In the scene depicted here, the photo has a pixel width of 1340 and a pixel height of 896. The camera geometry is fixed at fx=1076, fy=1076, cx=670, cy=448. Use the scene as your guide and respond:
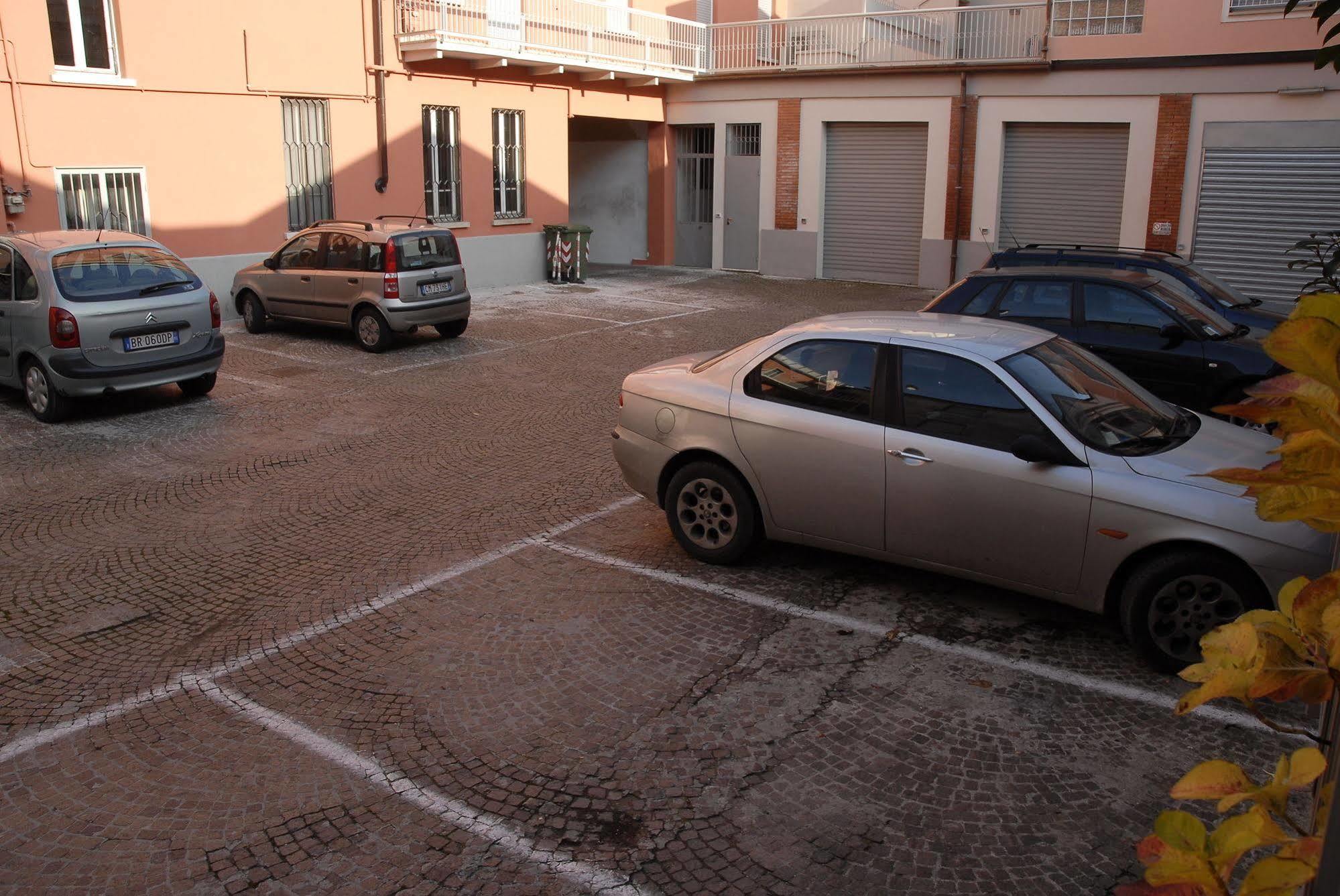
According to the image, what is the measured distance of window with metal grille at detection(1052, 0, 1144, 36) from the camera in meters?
20.0

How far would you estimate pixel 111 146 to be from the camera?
51.8 ft

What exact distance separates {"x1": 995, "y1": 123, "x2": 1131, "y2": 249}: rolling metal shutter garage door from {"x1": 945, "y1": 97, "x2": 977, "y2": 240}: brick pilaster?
2.13 ft

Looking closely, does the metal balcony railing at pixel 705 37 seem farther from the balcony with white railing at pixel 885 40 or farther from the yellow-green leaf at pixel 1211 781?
the yellow-green leaf at pixel 1211 781

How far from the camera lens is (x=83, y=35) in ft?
50.5

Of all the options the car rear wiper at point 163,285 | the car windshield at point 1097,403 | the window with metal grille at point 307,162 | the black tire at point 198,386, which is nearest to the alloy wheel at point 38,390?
the car rear wiper at point 163,285

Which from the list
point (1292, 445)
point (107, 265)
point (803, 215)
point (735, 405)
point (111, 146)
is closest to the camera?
point (1292, 445)

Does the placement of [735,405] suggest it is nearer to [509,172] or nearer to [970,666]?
[970,666]

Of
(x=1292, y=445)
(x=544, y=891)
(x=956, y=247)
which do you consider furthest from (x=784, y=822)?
(x=956, y=247)

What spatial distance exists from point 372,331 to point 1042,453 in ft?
36.7

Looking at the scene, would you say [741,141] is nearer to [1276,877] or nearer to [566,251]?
[566,251]

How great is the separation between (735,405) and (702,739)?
2504 millimetres

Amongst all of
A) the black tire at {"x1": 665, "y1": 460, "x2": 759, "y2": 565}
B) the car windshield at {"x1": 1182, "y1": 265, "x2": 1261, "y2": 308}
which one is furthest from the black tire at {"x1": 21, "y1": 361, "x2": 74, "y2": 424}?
the car windshield at {"x1": 1182, "y1": 265, "x2": 1261, "y2": 308}

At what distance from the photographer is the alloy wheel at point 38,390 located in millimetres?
10938

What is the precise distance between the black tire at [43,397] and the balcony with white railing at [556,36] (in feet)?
34.7
